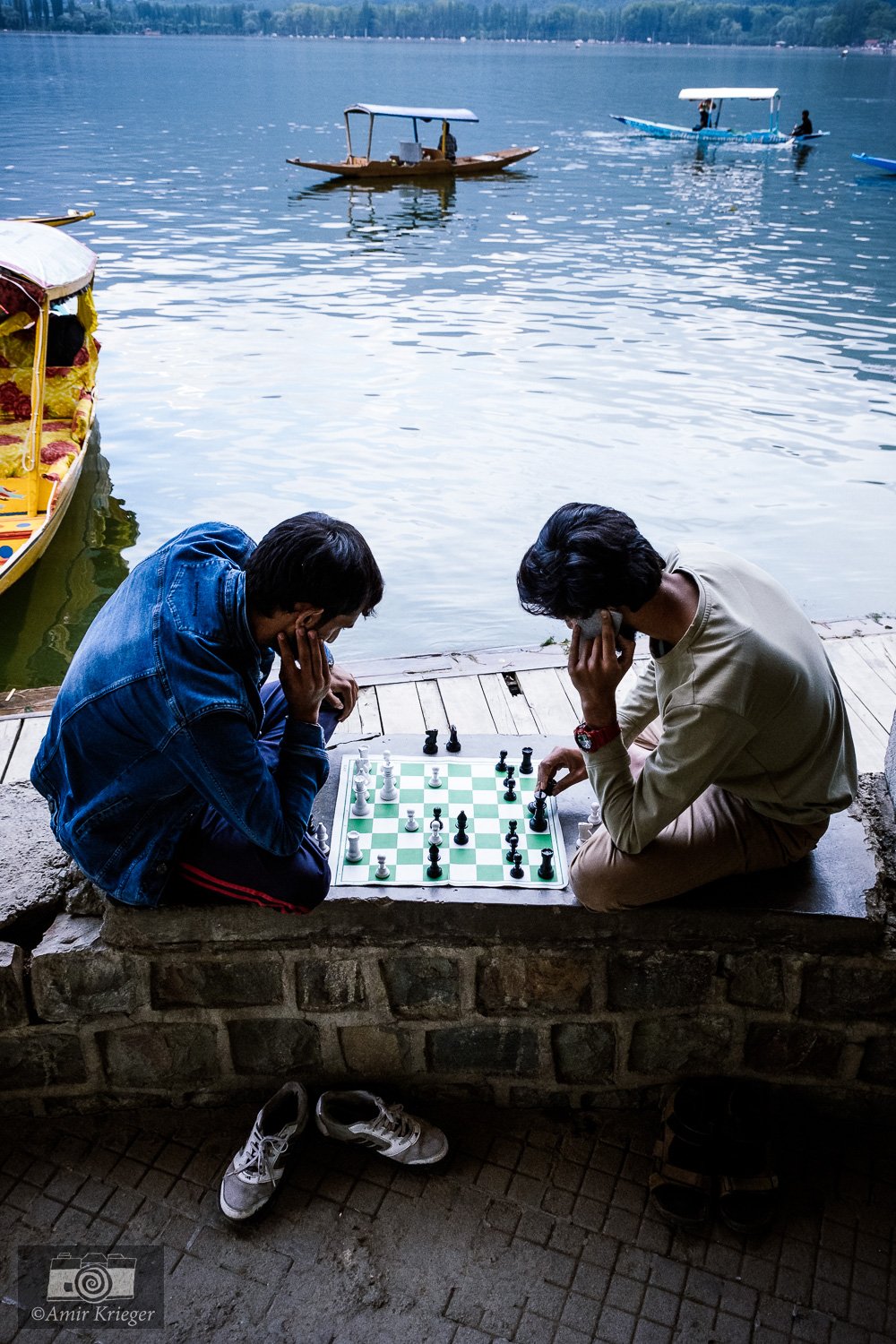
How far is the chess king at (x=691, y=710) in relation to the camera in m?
2.40

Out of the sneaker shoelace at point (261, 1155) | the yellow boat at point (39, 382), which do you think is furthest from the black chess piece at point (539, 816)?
the yellow boat at point (39, 382)

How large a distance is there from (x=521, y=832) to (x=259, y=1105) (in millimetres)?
1157

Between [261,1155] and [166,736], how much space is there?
1262 millimetres

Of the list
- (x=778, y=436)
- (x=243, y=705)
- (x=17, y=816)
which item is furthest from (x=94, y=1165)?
(x=778, y=436)

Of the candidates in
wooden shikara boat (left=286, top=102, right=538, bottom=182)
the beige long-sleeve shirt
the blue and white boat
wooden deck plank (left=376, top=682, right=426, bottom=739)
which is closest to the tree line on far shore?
the blue and white boat

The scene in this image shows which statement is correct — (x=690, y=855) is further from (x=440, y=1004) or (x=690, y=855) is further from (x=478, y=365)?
(x=478, y=365)

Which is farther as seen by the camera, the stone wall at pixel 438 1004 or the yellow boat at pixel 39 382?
the yellow boat at pixel 39 382

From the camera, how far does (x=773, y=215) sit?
24.4 meters

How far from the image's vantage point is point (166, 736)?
231 centimetres

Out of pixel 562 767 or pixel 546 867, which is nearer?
pixel 546 867

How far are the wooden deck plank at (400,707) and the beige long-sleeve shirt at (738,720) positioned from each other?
87.4 inches

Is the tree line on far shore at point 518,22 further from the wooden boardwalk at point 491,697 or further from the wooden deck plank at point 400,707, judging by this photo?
the wooden deck plank at point 400,707

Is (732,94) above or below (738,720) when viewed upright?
above

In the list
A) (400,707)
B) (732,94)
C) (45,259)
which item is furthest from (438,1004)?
(732,94)
